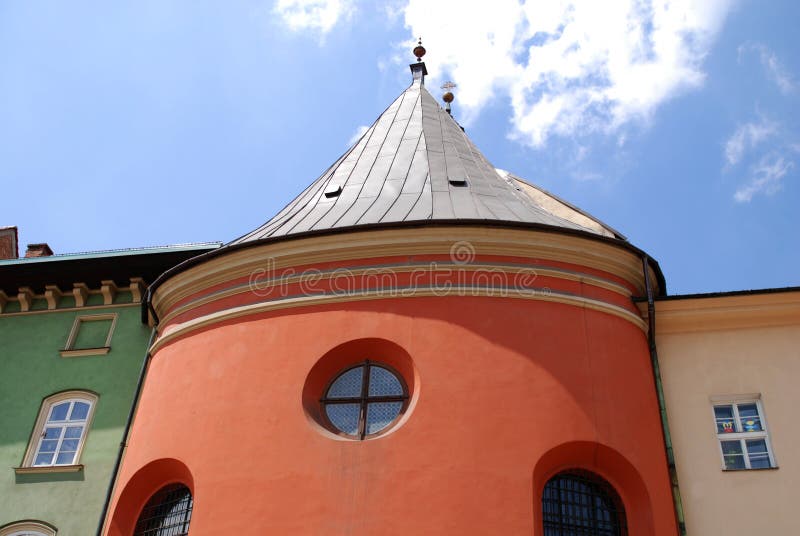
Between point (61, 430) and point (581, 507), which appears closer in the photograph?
point (581, 507)

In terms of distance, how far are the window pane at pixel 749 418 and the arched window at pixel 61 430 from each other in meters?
9.01

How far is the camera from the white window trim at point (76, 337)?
1264 centimetres

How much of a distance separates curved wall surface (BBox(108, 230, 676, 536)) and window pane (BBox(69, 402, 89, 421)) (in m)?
1.92

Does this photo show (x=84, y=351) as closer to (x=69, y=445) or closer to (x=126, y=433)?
(x=69, y=445)

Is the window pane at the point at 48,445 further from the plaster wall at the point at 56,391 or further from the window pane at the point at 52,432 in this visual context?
the plaster wall at the point at 56,391

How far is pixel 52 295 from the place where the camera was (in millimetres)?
13422

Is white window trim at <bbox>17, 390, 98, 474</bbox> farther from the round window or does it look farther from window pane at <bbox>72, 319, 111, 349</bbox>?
the round window

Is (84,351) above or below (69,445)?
above

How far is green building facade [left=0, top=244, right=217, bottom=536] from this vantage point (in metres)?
11.3

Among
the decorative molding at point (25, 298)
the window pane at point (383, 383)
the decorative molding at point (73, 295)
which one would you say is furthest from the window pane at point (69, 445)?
the window pane at point (383, 383)

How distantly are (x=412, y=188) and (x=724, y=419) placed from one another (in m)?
5.21

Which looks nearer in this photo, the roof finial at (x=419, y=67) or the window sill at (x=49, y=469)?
the window sill at (x=49, y=469)

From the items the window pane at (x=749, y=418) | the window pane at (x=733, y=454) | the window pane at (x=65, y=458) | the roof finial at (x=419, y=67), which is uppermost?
the roof finial at (x=419, y=67)

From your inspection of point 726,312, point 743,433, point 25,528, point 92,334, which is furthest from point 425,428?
point 92,334
